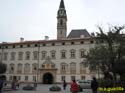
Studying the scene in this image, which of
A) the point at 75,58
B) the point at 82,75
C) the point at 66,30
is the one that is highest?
the point at 66,30

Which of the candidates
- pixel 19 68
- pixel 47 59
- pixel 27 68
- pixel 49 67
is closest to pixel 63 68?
pixel 49 67

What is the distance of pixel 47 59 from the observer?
71.1m

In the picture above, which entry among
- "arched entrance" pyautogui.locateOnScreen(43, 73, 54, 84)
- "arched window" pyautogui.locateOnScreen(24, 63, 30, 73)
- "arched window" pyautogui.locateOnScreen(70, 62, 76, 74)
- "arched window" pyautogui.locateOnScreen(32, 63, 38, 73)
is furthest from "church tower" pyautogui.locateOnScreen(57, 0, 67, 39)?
"arched window" pyautogui.locateOnScreen(70, 62, 76, 74)

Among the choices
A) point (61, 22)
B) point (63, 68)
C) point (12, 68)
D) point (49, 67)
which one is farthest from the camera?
point (61, 22)

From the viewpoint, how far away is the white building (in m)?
68.1

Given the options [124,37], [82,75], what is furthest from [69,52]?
[124,37]

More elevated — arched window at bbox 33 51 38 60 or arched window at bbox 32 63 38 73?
arched window at bbox 33 51 38 60

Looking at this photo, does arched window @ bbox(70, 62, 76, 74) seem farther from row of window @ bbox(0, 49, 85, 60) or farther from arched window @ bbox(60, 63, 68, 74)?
row of window @ bbox(0, 49, 85, 60)

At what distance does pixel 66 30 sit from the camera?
99.2 meters

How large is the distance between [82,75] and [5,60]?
23.3m

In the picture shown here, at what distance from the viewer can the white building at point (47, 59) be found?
68125mm

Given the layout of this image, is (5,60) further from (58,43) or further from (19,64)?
(58,43)

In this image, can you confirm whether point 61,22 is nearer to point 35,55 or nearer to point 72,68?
point 35,55

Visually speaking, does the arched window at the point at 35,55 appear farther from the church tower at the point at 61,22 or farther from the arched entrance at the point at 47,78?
the church tower at the point at 61,22
